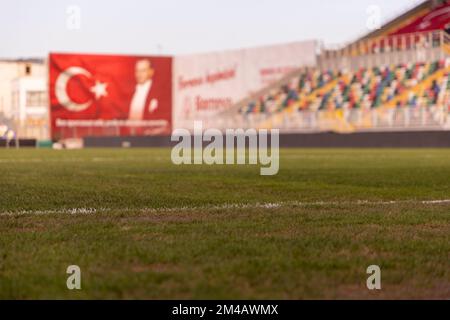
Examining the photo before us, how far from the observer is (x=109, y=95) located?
57.2 m

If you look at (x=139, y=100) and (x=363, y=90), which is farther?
(x=139, y=100)

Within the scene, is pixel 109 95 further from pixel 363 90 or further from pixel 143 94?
pixel 363 90

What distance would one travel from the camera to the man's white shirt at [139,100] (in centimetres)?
5769

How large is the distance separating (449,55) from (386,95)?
11.3 ft

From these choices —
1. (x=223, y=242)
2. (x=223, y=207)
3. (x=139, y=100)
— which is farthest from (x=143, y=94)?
(x=223, y=242)

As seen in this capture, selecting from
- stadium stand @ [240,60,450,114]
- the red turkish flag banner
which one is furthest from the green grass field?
the red turkish flag banner

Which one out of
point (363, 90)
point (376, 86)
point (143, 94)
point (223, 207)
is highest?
point (143, 94)

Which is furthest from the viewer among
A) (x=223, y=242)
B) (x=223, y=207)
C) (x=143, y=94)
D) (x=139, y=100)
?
(x=143, y=94)

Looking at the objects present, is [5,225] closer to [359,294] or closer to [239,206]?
[239,206]

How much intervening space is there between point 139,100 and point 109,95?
7.65 ft

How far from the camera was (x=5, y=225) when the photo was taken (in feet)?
18.0

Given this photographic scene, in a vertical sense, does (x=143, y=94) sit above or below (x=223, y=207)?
above

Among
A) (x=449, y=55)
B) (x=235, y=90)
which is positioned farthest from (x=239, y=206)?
(x=235, y=90)

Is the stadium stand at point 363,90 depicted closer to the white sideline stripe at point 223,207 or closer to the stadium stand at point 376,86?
the stadium stand at point 376,86
